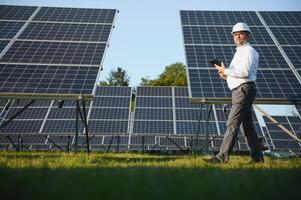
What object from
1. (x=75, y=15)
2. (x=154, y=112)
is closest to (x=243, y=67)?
(x=75, y=15)

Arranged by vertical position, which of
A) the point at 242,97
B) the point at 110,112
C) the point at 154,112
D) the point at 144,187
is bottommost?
the point at 144,187

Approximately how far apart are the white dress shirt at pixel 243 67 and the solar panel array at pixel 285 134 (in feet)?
43.8

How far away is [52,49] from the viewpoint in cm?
1188

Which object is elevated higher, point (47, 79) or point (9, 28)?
point (9, 28)

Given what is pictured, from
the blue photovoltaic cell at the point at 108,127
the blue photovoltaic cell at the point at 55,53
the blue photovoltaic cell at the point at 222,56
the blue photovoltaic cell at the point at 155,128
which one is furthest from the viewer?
the blue photovoltaic cell at the point at 108,127

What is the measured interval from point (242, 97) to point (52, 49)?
754 centimetres

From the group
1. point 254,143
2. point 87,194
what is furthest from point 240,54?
point 87,194

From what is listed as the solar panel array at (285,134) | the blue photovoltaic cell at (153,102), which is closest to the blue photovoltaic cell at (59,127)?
the blue photovoltaic cell at (153,102)

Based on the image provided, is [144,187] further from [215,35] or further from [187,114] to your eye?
[187,114]

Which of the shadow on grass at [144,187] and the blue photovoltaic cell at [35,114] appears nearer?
the shadow on grass at [144,187]

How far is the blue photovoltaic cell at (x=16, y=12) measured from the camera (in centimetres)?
1437

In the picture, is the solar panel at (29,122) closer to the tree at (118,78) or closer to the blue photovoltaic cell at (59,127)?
the blue photovoltaic cell at (59,127)

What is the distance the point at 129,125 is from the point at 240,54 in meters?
12.9

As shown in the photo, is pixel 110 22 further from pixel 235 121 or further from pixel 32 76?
pixel 235 121
